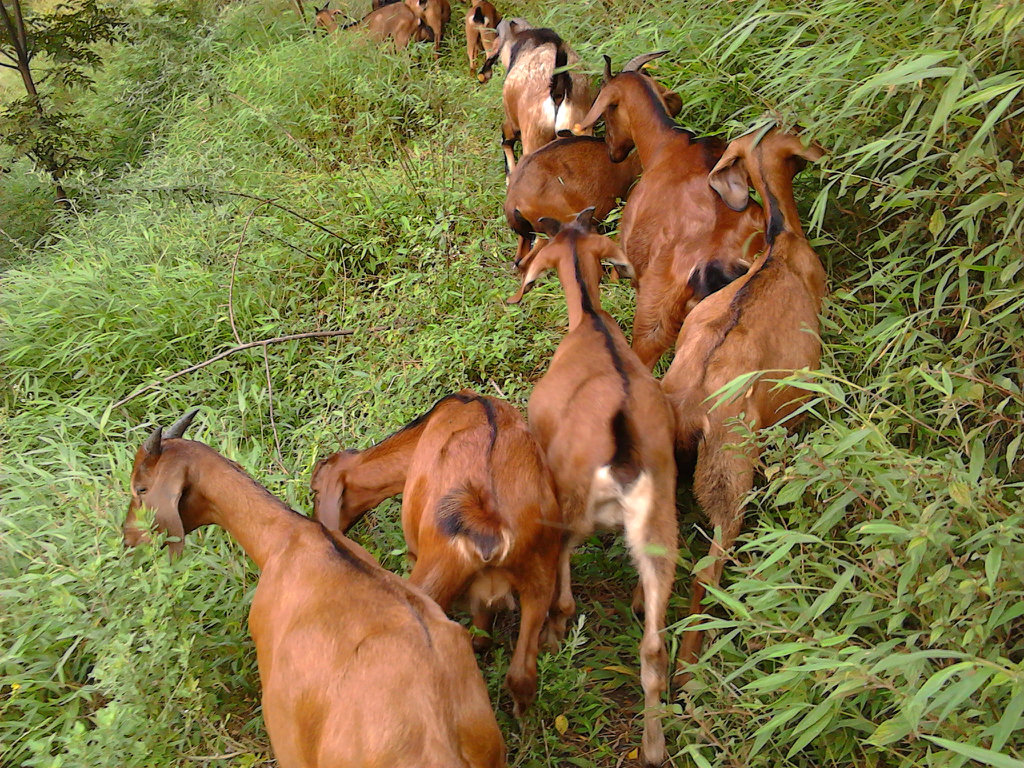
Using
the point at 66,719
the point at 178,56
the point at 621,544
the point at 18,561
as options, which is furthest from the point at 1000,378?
the point at 178,56

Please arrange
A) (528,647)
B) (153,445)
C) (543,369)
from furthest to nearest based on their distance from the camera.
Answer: (543,369)
(153,445)
(528,647)

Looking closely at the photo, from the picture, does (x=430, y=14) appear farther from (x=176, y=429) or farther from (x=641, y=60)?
(x=176, y=429)

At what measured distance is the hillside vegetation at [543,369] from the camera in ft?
7.91

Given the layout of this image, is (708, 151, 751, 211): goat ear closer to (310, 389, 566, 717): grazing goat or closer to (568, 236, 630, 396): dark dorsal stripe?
(568, 236, 630, 396): dark dorsal stripe

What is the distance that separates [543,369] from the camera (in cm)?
428

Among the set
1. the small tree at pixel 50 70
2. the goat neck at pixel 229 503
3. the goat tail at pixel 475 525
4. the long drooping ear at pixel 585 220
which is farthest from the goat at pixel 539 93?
the small tree at pixel 50 70

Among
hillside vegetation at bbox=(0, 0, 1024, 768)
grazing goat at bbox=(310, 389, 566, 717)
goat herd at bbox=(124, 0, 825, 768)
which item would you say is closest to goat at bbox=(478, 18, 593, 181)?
hillside vegetation at bbox=(0, 0, 1024, 768)

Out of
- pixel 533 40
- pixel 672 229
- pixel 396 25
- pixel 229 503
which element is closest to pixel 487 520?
pixel 229 503

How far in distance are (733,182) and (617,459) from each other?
5.31 feet

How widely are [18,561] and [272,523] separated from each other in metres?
1.19

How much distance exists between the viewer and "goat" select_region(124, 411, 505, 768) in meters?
A: 2.19

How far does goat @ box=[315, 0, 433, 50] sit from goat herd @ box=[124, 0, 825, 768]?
4524 millimetres

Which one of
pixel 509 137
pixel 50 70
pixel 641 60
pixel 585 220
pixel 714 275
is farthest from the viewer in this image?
pixel 50 70

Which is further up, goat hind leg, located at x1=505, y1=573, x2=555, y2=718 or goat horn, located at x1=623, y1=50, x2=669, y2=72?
goat horn, located at x1=623, y1=50, x2=669, y2=72
